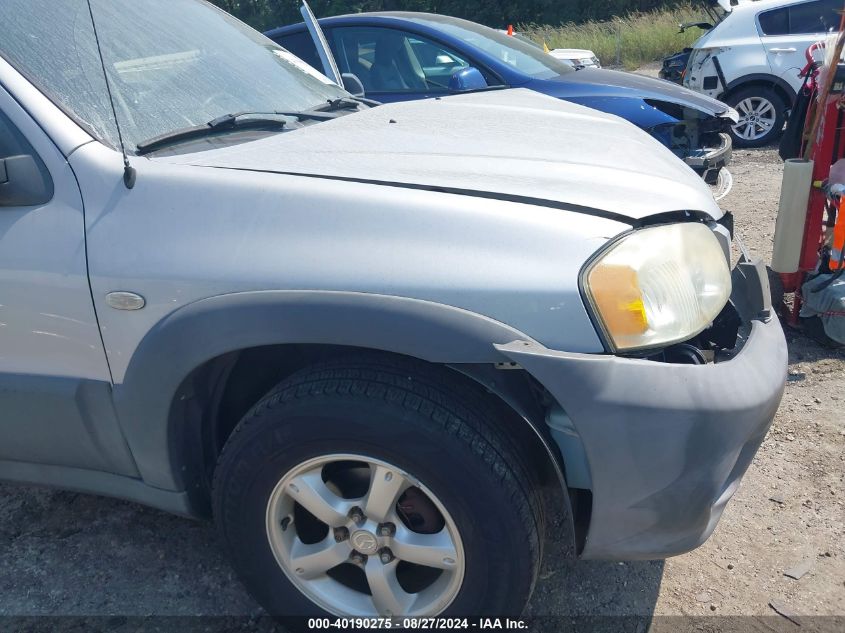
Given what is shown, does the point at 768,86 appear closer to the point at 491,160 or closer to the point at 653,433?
the point at 491,160

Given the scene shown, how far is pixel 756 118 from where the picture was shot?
9062mm

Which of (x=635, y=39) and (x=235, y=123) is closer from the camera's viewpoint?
(x=235, y=123)

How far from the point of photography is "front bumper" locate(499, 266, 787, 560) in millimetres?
1651

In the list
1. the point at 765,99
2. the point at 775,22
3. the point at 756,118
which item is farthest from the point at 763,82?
the point at 775,22

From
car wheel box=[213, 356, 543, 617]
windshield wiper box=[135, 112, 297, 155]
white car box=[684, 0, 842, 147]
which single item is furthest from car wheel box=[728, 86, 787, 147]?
car wheel box=[213, 356, 543, 617]

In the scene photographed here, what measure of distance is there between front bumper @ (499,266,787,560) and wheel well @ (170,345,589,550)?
12 cm

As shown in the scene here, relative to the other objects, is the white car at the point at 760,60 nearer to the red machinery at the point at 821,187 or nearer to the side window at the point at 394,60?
the side window at the point at 394,60

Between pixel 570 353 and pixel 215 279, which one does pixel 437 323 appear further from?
pixel 215 279

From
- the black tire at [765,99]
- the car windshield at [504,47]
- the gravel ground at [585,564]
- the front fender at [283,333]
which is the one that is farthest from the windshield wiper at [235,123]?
the black tire at [765,99]

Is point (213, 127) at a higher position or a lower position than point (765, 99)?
higher

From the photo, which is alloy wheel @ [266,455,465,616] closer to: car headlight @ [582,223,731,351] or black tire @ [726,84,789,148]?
car headlight @ [582,223,731,351]

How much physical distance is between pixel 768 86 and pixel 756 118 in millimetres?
375

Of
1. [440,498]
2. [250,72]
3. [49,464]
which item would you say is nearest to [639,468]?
[440,498]

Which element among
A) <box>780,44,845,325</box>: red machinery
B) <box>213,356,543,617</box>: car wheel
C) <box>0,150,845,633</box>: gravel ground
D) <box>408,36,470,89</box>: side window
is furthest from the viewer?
<box>408,36,470,89</box>: side window
